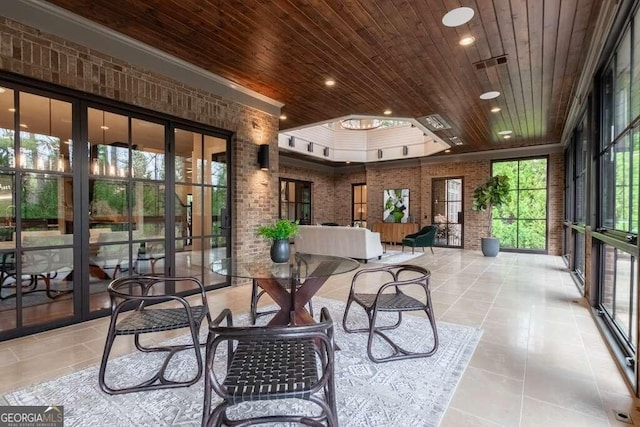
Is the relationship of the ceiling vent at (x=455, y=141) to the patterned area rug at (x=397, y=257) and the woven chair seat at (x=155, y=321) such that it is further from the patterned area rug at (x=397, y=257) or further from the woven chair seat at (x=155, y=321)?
the woven chair seat at (x=155, y=321)

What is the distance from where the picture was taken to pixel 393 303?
243 centimetres

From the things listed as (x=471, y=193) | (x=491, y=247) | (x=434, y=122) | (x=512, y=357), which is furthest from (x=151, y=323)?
(x=471, y=193)

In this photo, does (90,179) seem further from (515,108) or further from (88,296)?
(515,108)

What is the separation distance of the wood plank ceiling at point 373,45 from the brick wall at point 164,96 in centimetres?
36

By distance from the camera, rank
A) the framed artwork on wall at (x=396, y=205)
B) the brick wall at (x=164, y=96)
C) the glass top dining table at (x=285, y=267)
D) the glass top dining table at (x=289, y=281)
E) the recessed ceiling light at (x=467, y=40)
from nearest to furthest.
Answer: the glass top dining table at (x=285, y=267) → the glass top dining table at (x=289, y=281) → the brick wall at (x=164, y=96) → the recessed ceiling light at (x=467, y=40) → the framed artwork on wall at (x=396, y=205)

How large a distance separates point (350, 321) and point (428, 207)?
7.31m

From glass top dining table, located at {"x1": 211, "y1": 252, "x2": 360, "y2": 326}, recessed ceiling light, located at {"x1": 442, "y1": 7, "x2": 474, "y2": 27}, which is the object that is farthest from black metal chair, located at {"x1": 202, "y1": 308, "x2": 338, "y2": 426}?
recessed ceiling light, located at {"x1": 442, "y1": 7, "x2": 474, "y2": 27}

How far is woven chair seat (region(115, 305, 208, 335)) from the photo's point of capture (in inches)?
73.4

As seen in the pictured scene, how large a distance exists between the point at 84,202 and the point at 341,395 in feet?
9.71

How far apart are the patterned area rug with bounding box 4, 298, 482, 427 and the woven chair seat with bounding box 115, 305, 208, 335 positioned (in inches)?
14.4

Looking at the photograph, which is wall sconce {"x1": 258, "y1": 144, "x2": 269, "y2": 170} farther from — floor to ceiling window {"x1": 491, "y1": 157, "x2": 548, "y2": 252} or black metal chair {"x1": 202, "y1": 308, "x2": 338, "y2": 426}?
floor to ceiling window {"x1": 491, "y1": 157, "x2": 548, "y2": 252}

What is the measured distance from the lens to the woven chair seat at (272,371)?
1199 millimetres

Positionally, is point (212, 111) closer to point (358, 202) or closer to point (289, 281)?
point (289, 281)

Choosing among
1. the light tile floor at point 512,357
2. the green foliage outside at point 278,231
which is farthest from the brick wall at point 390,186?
the green foliage outside at point 278,231
